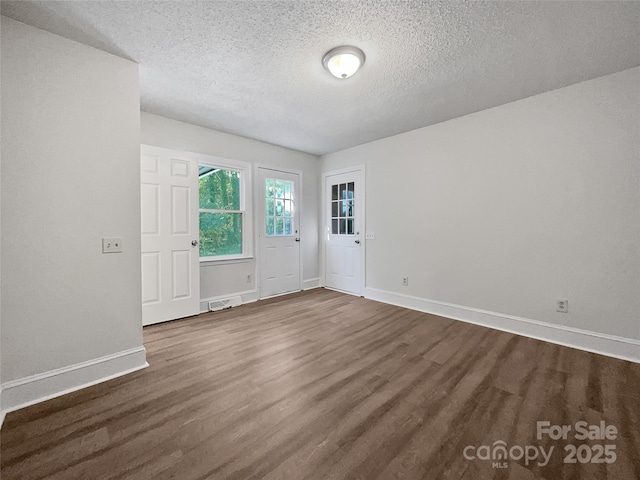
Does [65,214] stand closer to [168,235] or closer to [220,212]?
[168,235]

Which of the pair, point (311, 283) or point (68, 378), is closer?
point (68, 378)

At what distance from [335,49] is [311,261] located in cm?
361

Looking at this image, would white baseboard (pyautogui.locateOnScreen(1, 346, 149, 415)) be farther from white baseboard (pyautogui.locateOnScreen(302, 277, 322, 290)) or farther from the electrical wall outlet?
the electrical wall outlet

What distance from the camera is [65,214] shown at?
74.7 inches

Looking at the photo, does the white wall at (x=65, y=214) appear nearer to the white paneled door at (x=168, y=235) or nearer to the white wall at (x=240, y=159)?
the white paneled door at (x=168, y=235)

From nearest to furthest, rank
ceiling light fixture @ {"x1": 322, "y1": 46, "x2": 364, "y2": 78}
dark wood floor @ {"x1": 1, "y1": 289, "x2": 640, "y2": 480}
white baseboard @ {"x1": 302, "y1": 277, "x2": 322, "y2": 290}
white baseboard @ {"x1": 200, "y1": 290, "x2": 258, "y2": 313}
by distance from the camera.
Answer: dark wood floor @ {"x1": 1, "y1": 289, "x2": 640, "y2": 480} < ceiling light fixture @ {"x1": 322, "y1": 46, "x2": 364, "y2": 78} < white baseboard @ {"x1": 200, "y1": 290, "x2": 258, "y2": 313} < white baseboard @ {"x1": 302, "y1": 277, "x2": 322, "y2": 290}

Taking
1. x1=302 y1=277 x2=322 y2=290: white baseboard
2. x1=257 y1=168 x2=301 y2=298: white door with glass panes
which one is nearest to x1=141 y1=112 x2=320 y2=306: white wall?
x1=302 y1=277 x2=322 y2=290: white baseboard

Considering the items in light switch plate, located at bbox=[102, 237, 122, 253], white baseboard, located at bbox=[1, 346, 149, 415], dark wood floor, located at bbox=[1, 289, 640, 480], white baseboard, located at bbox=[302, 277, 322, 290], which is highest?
light switch plate, located at bbox=[102, 237, 122, 253]

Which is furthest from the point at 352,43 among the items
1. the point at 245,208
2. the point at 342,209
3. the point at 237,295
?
the point at 237,295

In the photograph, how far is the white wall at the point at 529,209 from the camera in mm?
2334

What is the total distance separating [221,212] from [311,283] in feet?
7.11

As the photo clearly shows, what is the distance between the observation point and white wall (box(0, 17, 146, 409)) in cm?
172

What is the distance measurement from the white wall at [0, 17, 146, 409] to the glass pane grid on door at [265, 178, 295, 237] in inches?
90.6

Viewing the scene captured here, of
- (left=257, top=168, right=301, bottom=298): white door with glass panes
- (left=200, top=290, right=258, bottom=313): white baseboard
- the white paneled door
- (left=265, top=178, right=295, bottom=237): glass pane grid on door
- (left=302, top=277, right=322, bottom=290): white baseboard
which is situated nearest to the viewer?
the white paneled door
